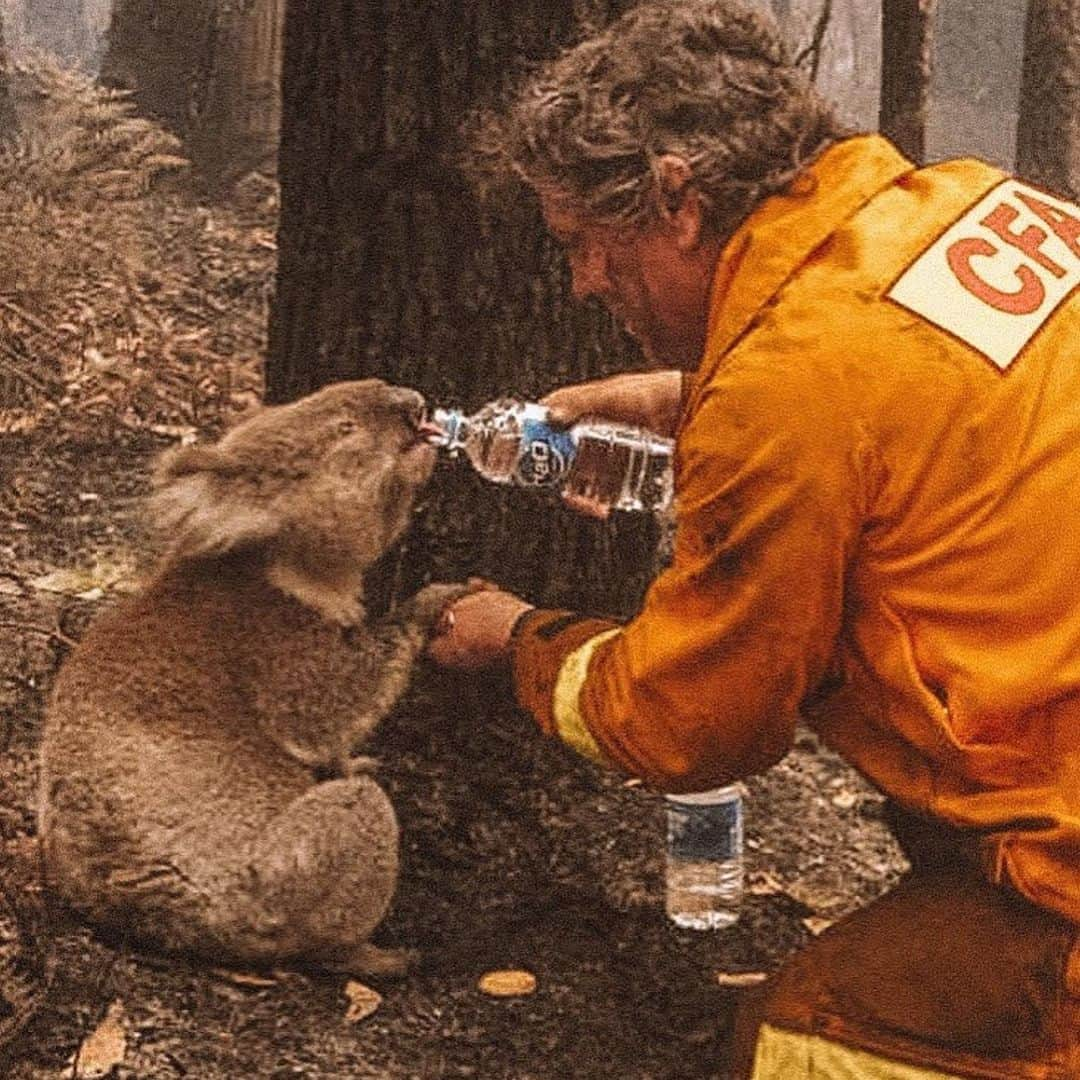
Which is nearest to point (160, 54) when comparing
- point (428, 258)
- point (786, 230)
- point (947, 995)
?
point (428, 258)

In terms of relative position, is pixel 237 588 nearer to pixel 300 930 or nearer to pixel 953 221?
pixel 300 930

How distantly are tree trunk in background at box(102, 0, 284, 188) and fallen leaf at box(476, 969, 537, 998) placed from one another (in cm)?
613

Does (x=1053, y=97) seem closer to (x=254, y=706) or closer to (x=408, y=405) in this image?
(x=408, y=405)

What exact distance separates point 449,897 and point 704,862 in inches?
22.7

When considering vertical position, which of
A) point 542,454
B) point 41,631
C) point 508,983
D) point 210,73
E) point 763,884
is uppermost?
point 542,454

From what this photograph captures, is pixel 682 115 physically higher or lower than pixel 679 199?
higher

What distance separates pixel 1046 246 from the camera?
3.27m

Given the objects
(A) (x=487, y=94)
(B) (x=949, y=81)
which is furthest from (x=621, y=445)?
(B) (x=949, y=81)

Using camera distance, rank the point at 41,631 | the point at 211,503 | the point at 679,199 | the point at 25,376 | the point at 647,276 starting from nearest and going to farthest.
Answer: the point at 679,199
the point at 647,276
the point at 211,503
the point at 41,631
the point at 25,376

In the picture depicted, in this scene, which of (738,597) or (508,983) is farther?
(508,983)

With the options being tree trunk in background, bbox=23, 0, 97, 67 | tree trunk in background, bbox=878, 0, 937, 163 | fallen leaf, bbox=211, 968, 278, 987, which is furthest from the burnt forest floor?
tree trunk in background, bbox=23, 0, 97, 67

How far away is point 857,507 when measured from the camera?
307cm

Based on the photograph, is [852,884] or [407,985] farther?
[852,884]

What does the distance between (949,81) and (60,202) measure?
46.3 feet
